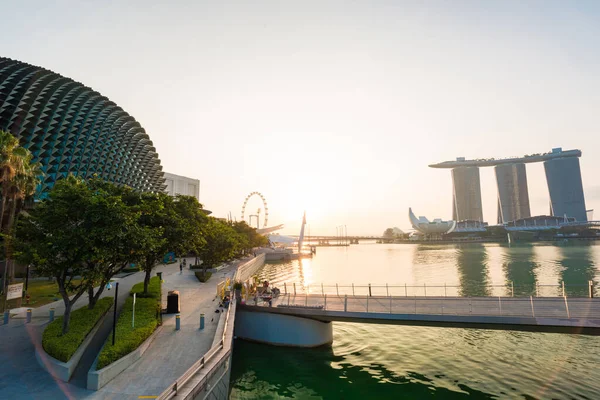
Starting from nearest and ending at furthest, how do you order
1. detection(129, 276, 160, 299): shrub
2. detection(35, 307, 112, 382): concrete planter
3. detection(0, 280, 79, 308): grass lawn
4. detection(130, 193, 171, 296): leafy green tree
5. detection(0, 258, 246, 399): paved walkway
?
detection(0, 258, 246, 399): paved walkway, detection(35, 307, 112, 382): concrete planter, detection(130, 193, 171, 296): leafy green tree, detection(129, 276, 160, 299): shrub, detection(0, 280, 79, 308): grass lawn

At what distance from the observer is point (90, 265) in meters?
21.0

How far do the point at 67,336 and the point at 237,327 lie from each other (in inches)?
540

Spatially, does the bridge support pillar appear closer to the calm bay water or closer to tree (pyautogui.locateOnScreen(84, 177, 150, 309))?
the calm bay water

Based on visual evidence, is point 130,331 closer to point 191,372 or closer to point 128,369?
point 128,369

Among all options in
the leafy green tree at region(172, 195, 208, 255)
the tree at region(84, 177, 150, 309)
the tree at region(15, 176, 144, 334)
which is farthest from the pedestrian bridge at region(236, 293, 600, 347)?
the tree at region(15, 176, 144, 334)

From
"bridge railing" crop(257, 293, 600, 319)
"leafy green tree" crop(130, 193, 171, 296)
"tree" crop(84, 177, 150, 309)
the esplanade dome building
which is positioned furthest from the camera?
the esplanade dome building

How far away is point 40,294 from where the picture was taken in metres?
37.1

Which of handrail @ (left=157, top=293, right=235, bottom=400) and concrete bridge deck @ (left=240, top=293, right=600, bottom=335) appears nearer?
handrail @ (left=157, top=293, right=235, bottom=400)

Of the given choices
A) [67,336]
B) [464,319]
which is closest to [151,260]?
[67,336]

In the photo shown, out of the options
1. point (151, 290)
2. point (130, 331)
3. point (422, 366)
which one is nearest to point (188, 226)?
point (151, 290)

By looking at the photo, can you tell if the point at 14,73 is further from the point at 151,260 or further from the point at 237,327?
the point at 237,327

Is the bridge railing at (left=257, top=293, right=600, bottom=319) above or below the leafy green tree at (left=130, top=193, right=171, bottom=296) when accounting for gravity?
below

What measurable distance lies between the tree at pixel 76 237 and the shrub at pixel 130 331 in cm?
329

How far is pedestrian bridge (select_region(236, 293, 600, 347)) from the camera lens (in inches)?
832
